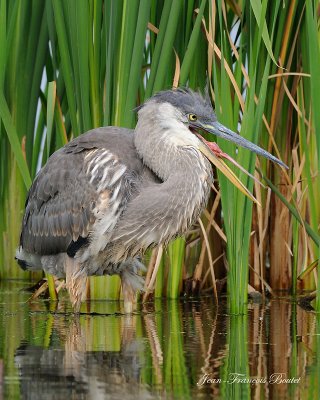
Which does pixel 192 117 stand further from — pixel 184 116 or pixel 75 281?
pixel 75 281

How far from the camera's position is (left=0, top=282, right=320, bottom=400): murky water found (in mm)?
4285

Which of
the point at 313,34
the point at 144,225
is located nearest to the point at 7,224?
the point at 144,225

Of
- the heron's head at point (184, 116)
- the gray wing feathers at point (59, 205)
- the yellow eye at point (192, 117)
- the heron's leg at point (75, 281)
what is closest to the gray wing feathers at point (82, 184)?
the gray wing feathers at point (59, 205)

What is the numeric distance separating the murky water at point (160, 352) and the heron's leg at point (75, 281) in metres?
0.12

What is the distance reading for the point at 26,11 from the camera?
288 inches

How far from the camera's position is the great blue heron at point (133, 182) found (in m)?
6.37

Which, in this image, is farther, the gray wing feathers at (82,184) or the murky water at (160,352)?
the gray wing feathers at (82,184)

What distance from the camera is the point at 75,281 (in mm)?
6551

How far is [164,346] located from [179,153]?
142 cm

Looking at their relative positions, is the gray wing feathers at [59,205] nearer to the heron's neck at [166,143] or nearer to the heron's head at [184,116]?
the heron's neck at [166,143]

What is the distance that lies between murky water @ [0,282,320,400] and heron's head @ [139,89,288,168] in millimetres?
1106

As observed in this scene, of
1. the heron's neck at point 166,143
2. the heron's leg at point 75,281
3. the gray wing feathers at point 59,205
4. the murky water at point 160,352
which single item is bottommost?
the murky water at point 160,352

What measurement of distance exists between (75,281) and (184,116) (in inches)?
47.7

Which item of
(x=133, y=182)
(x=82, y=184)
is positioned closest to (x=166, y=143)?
(x=133, y=182)
